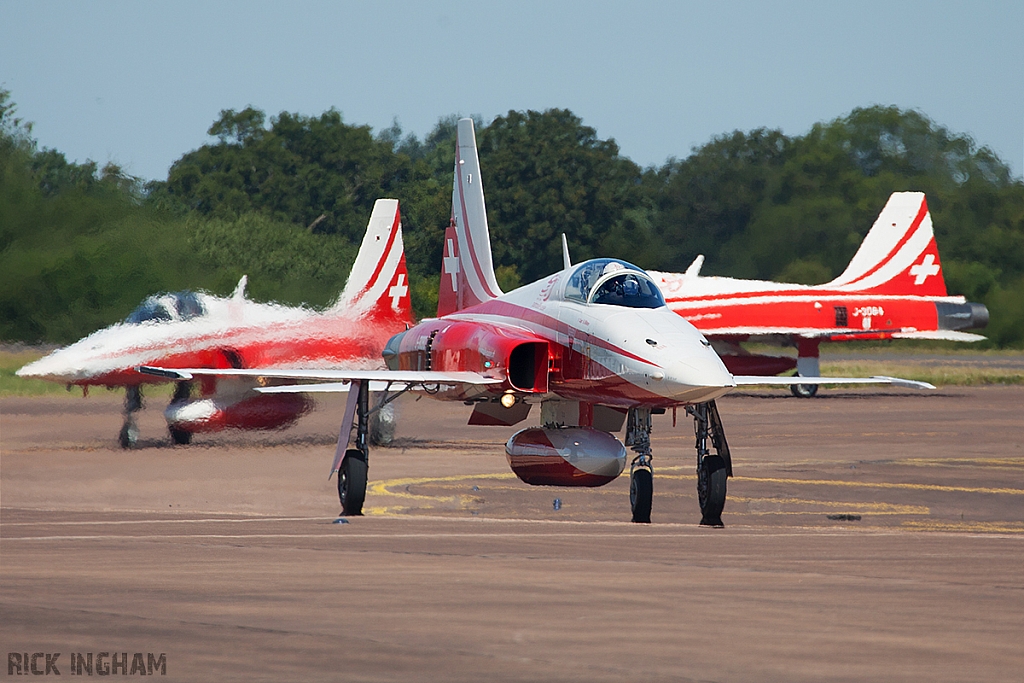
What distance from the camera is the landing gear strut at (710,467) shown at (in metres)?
13.2

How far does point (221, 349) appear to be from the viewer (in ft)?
73.5

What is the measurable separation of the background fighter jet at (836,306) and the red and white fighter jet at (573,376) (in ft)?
68.3

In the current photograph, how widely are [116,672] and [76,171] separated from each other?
42.0 metres

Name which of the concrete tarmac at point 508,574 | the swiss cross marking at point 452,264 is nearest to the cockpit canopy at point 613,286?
the concrete tarmac at point 508,574

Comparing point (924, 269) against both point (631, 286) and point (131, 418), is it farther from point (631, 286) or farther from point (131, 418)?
point (631, 286)

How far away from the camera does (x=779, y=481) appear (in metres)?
17.5

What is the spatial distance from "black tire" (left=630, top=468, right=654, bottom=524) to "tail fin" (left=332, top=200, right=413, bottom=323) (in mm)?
11306

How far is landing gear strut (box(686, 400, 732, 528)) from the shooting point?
43.3 feet

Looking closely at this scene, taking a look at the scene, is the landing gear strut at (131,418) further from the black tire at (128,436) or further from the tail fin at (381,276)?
the tail fin at (381,276)

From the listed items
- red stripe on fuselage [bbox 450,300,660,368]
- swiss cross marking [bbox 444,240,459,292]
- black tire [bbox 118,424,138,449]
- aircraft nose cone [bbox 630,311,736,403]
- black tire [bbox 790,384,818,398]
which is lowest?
black tire [bbox 118,424,138,449]

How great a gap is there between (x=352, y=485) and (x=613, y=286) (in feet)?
10.6

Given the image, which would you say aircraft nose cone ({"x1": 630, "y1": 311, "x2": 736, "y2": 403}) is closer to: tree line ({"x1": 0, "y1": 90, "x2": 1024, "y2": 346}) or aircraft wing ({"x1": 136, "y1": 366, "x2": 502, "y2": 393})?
aircraft wing ({"x1": 136, "y1": 366, "x2": 502, "y2": 393})

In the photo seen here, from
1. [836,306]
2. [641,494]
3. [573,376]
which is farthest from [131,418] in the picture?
[836,306]

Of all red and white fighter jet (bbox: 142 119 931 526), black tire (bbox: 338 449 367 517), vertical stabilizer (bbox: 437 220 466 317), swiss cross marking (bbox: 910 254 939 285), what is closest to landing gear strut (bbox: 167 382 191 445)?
vertical stabilizer (bbox: 437 220 466 317)
